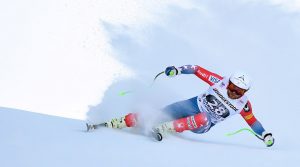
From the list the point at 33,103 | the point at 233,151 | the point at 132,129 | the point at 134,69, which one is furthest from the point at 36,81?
the point at 233,151

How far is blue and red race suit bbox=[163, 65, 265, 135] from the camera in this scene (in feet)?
21.3

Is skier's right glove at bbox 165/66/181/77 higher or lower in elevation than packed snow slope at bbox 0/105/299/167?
higher

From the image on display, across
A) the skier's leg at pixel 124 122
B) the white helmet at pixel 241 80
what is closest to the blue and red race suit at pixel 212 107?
the white helmet at pixel 241 80

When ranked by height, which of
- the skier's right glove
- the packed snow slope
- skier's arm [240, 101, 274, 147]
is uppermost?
the skier's right glove

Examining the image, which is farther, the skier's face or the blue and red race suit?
the blue and red race suit

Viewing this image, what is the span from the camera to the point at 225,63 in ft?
44.1

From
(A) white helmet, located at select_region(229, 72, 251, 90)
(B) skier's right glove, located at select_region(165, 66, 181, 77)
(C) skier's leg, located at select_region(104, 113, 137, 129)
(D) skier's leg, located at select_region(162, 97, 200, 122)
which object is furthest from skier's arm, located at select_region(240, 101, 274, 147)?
(C) skier's leg, located at select_region(104, 113, 137, 129)

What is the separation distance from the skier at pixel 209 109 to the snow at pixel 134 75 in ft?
0.53

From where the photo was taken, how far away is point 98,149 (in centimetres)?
471

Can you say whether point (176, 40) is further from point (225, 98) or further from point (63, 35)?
point (225, 98)

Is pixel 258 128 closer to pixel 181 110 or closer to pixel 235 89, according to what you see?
pixel 235 89

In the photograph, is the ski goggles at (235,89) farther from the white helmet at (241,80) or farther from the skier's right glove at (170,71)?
the skier's right glove at (170,71)

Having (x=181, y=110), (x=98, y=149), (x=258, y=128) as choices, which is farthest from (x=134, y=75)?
(x=98, y=149)

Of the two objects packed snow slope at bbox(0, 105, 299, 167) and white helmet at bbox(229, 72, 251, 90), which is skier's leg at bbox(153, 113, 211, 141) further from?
white helmet at bbox(229, 72, 251, 90)
